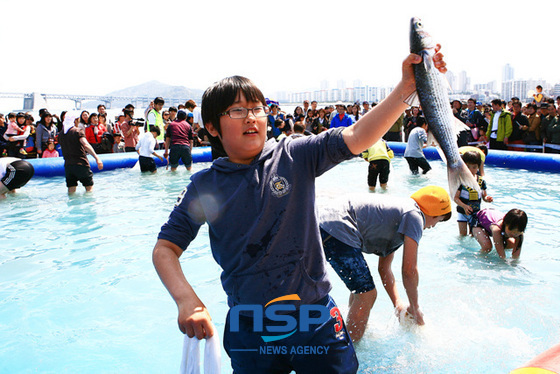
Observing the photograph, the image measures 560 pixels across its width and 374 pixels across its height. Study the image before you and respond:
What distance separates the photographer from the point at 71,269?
5410 mm

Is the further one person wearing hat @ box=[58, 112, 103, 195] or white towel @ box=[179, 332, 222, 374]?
person wearing hat @ box=[58, 112, 103, 195]

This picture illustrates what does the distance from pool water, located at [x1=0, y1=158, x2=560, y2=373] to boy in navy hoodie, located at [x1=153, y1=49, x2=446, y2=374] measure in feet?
5.83

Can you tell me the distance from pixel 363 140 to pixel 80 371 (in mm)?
2971

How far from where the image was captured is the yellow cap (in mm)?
3477

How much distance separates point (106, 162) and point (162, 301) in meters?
9.22

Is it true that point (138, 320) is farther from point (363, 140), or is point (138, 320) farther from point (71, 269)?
point (363, 140)

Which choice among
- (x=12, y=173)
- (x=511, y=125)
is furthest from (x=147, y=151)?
(x=511, y=125)

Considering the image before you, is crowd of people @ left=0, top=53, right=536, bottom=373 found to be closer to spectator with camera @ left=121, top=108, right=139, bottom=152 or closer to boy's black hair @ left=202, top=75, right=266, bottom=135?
boy's black hair @ left=202, top=75, right=266, bottom=135

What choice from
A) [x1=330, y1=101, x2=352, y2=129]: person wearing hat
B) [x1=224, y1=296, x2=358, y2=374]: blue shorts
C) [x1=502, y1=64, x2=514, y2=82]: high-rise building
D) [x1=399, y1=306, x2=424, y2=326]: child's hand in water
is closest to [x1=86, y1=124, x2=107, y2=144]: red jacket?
[x1=330, y1=101, x2=352, y2=129]: person wearing hat

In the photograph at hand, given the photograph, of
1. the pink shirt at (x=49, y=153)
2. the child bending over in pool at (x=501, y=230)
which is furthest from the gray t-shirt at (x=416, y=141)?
the pink shirt at (x=49, y=153)

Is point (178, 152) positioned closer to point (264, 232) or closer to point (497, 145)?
point (497, 145)

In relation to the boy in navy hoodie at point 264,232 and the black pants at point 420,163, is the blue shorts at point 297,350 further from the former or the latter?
the black pants at point 420,163

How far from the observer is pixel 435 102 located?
178 centimetres

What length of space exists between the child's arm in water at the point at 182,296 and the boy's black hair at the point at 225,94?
547 millimetres
